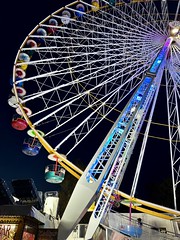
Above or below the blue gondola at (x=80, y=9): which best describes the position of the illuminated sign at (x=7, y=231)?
below

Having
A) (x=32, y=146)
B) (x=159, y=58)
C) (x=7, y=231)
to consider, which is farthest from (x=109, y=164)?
(x=159, y=58)

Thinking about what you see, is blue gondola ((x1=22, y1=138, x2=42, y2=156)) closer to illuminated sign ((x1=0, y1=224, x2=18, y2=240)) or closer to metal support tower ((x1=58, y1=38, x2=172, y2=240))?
illuminated sign ((x1=0, y1=224, x2=18, y2=240))

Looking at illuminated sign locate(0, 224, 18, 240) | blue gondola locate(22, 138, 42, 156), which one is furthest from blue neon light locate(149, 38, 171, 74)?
illuminated sign locate(0, 224, 18, 240)

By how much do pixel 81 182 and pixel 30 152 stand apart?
6101 mm

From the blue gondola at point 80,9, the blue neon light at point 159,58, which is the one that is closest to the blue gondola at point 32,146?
the blue neon light at point 159,58

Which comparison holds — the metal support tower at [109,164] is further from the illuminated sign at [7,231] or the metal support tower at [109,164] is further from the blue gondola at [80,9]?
the blue gondola at [80,9]

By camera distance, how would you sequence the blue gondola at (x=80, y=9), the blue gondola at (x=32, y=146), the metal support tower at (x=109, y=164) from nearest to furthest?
1. the metal support tower at (x=109, y=164)
2. the blue gondola at (x=32, y=146)
3. the blue gondola at (x=80, y=9)

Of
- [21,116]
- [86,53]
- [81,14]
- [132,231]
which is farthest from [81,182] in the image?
[81,14]

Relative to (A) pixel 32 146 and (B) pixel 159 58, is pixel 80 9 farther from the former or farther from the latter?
(A) pixel 32 146

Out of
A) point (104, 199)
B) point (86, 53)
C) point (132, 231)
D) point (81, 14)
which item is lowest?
point (132, 231)

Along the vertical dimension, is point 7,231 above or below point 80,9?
below

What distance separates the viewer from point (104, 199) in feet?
30.1

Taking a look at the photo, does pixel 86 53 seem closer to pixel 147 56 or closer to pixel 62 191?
pixel 147 56

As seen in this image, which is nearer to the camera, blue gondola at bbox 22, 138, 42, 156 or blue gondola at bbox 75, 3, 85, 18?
blue gondola at bbox 22, 138, 42, 156
